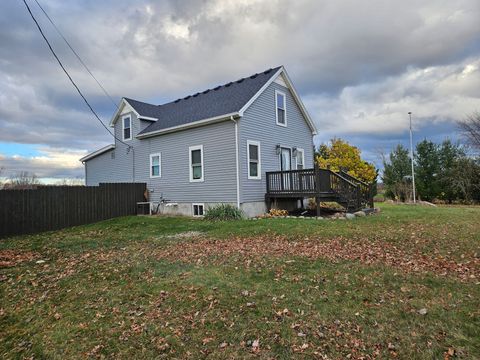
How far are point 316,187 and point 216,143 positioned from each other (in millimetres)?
4736

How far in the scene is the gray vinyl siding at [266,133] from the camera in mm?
12430

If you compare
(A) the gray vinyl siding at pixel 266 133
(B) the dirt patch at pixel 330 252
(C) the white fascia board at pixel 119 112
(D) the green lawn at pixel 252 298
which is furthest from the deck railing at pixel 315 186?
(C) the white fascia board at pixel 119 112

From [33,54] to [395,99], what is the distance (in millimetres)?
25082

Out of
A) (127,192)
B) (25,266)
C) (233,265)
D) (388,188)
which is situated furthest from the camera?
(388,188)

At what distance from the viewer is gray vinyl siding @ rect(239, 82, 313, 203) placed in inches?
489

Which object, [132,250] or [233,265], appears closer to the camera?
[233,265]

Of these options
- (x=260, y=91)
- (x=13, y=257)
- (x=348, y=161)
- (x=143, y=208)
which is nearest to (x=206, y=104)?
(x=260, y=91)

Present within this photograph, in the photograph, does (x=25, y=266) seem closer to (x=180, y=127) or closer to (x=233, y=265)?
(x=233, y=265)

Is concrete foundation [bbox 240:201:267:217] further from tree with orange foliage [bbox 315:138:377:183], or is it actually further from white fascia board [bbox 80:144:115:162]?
tree with orange foliage [bbox 315:138:377:183]

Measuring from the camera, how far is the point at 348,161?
82.8ft

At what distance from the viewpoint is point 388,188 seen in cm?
2861

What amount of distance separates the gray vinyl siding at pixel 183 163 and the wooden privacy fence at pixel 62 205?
155cm

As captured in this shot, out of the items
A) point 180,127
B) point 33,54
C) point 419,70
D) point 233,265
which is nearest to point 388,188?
point 419,70

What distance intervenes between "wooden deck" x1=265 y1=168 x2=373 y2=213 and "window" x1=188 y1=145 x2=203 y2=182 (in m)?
3.15
